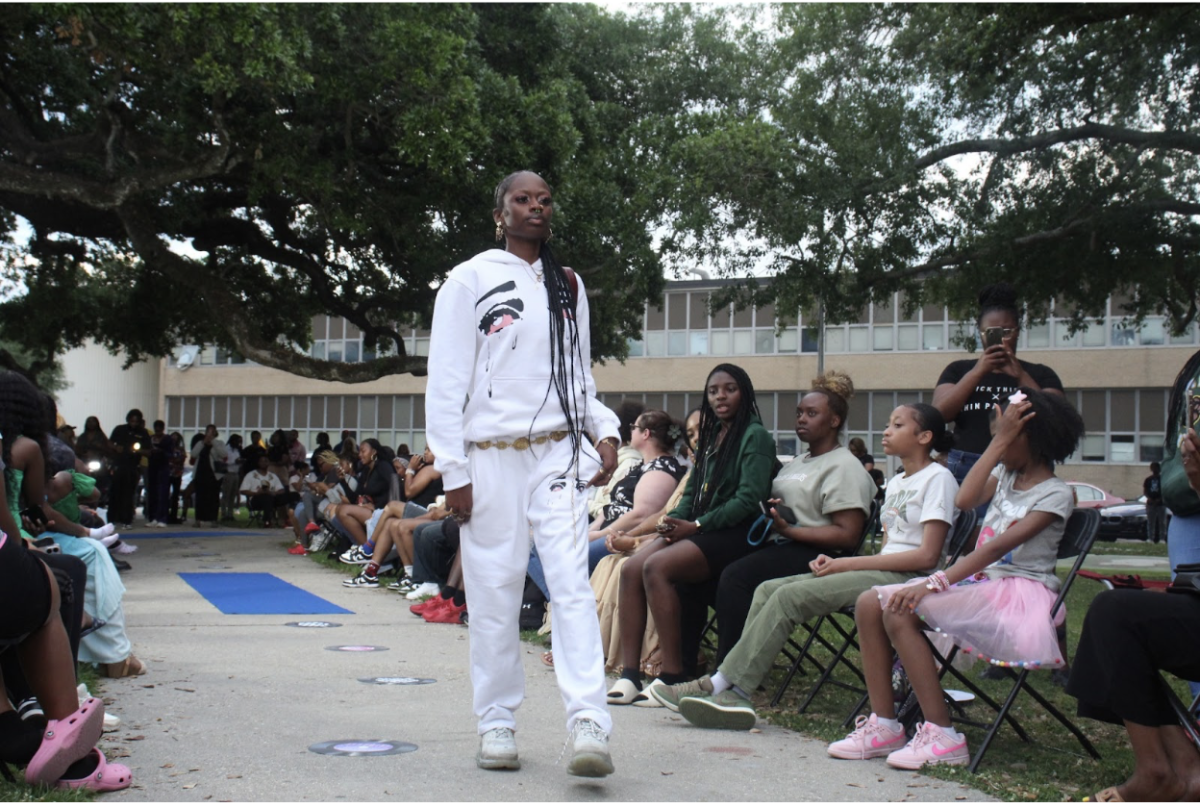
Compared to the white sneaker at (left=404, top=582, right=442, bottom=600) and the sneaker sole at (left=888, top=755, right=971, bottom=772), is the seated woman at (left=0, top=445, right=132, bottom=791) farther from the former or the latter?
the white sneaker at (left=404, top=582, right=442, bottom=600)

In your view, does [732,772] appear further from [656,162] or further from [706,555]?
[656,162]

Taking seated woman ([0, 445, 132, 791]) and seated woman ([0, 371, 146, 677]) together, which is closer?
seated woman ([0, 445, 132, 791])

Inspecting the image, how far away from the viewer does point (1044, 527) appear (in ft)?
15.6

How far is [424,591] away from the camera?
10680mm

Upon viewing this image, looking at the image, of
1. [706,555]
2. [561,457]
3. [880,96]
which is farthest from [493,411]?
[880,96]

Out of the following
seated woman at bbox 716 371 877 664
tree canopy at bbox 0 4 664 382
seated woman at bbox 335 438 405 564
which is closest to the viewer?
seated woman at bbox 716 371 877 664

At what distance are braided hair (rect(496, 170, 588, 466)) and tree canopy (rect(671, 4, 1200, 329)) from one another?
42.5 ft

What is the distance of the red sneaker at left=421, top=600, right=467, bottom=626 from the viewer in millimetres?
9297

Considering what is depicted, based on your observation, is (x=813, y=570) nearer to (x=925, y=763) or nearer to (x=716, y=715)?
(x=716, y=715)

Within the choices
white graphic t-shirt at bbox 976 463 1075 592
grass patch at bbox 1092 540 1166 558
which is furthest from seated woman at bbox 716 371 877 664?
grass patch at bbox 1092 540 1166 558

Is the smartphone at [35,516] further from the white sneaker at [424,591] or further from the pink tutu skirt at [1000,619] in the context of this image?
the white sneaker at [424,591]

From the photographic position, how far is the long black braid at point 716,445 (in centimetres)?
625

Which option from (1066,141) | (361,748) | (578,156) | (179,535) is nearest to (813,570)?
(361,748)

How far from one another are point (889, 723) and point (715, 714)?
774 millimetres
